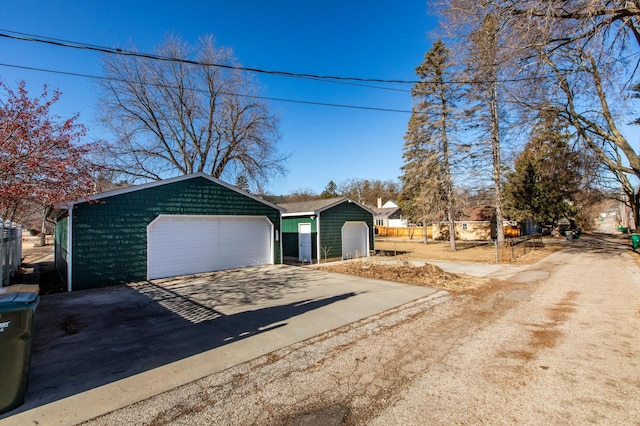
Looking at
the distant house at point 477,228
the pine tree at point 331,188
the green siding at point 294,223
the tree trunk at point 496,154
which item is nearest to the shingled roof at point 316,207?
the green siding at point 294,223

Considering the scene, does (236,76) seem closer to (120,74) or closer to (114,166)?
(120,74)

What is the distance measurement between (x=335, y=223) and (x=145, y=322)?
10866 mm

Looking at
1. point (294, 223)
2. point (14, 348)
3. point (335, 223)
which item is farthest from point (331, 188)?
point (14, 348)

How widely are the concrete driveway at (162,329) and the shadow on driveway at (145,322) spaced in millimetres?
17

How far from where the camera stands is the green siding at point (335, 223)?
1490 cm

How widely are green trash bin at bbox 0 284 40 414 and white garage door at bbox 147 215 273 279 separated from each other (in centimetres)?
726

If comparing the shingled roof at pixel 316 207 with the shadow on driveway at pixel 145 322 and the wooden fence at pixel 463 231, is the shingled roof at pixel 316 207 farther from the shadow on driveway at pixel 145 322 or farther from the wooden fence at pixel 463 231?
the wooden fence at pixel 463 231

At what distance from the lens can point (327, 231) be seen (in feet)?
49.5

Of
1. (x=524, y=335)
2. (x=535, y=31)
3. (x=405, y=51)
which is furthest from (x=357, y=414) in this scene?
(x=405, y=51)

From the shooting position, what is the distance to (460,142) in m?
20.0

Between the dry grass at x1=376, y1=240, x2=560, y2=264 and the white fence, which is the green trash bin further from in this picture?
the dry grass at x1=376, y1=240, x2=560, y2=264

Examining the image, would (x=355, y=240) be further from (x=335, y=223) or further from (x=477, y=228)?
(x=477, y=228)

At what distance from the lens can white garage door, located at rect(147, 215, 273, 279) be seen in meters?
10.0

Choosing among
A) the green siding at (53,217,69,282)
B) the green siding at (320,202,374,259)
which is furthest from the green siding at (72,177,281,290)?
the green siding at (320,202,374,259)
